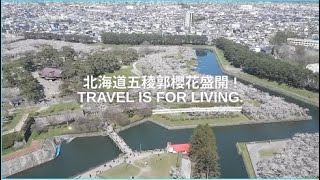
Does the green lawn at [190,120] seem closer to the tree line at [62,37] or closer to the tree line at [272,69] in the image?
the tree line at [272,69]

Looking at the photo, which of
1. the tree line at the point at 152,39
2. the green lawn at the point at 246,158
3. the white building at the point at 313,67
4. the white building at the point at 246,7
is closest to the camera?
the green lawn at the point at 246,158

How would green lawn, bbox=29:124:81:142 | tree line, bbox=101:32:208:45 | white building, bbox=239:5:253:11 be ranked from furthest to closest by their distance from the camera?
white building, bbox=239:5:253:11
tree line, bbox=101:32:208:45
green lawn, bbox=29:124:81:142

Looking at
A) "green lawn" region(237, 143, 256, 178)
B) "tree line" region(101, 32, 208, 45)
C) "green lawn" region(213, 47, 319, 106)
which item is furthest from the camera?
"tree line" region(101, 32, 208, 45)

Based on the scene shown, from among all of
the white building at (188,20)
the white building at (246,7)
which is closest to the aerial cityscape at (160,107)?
the white building at (188,20)

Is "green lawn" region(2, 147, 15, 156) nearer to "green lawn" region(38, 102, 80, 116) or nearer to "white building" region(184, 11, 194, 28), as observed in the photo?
"green lawn" region(38, 102, 80, 116)

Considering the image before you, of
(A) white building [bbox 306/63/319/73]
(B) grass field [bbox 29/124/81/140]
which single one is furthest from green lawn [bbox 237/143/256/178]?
(A) white building [bbox 306/63/319/73]

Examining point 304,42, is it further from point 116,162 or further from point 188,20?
point 116,162
